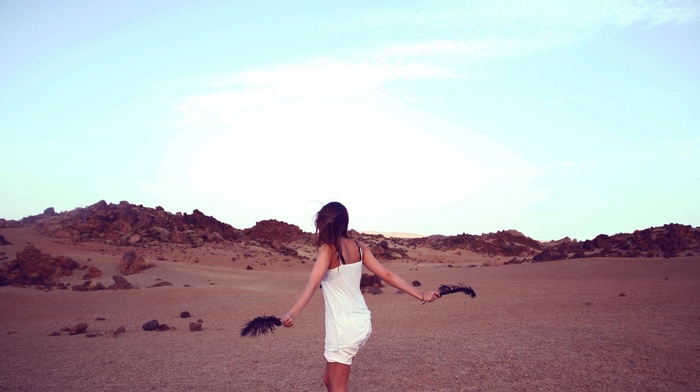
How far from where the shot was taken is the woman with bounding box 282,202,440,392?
16.0ft

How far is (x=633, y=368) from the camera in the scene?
6785 mm

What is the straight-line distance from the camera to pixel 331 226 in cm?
505

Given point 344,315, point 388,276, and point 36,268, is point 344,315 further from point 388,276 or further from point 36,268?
point 36,268

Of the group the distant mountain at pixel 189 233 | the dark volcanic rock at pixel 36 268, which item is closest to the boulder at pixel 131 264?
the dark volcanic rock at pixel 36 268

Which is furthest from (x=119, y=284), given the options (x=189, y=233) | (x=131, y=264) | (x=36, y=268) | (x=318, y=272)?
(x=318, y=272)

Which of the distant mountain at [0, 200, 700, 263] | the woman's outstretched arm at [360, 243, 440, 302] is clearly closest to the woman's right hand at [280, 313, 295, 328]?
the woman's outstretched arm at [360, 243, 440, 302]

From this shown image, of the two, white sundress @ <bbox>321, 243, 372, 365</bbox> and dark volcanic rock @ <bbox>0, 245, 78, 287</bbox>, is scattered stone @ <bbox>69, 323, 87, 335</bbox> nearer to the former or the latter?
dark volcanic rock @ <bbox>0, 245, 78, 287</bbox>

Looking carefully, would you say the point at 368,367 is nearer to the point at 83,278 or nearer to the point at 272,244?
the point at 83,278

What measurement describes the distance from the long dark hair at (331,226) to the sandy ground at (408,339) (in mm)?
2159

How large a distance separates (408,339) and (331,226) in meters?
4.48

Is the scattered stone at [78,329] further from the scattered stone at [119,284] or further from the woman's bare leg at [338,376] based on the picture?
the woman's bare leg at [338,376]

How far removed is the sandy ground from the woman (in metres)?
1.74

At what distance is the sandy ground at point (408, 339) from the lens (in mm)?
6762

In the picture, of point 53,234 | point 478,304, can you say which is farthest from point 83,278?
point 478,304
